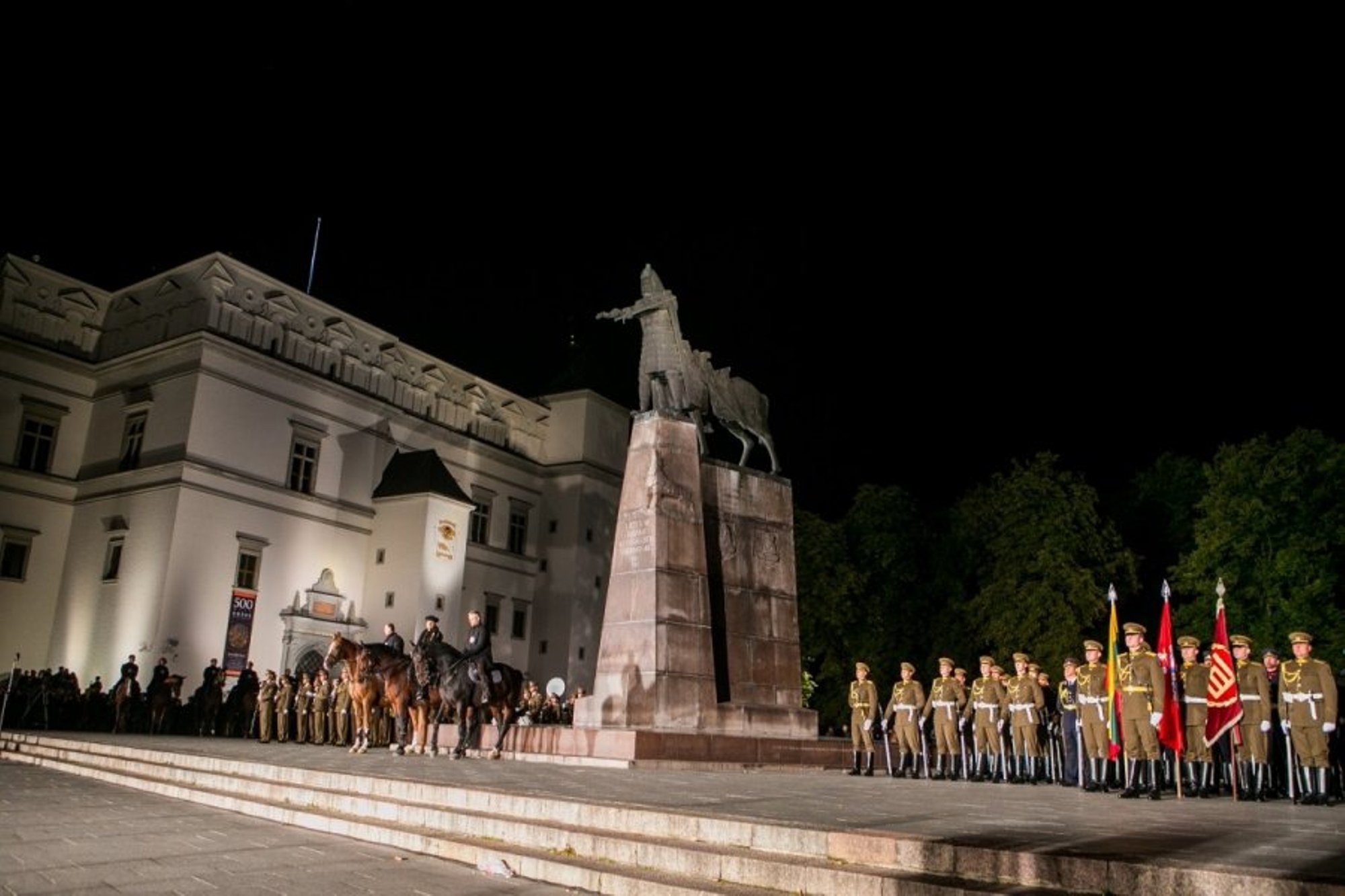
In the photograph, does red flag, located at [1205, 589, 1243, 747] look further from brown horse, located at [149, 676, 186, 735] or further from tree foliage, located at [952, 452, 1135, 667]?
brown horse, located at [149, 676, 186, 735]

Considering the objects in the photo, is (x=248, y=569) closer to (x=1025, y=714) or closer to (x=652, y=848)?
(x=1025, y=714)

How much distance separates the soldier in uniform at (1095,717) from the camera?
1278 cm

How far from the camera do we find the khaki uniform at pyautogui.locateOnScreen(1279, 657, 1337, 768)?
11.2 m

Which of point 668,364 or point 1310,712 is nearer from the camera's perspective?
point 1310,712


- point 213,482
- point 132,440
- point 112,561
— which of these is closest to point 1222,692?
point 213,482

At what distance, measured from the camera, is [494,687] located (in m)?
16.1

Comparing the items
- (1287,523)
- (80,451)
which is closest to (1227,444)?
(1287,523)

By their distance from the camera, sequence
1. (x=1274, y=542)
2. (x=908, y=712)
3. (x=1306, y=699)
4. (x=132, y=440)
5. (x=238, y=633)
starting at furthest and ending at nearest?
(x=132, y=440), (x=238, y=633), (x=1274, y=542), (x=908, y=712), (x=1306, y=699)

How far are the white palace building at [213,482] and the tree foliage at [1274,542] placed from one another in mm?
25921

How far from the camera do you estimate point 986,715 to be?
15.5 m

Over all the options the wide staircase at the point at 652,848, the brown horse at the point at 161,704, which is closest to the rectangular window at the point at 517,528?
the brown horse at the point at 161,704

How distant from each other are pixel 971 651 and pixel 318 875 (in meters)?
30.6

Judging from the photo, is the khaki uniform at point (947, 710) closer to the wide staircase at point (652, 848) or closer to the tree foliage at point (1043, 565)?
the wide staircase at point (652, 848)

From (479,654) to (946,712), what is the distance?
7631 millimetres
